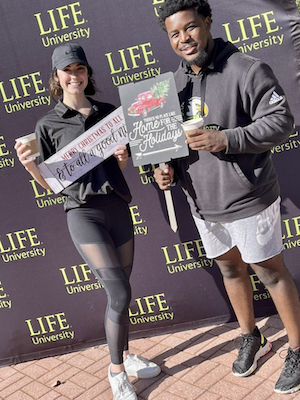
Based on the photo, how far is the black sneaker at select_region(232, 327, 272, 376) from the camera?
3088 mm

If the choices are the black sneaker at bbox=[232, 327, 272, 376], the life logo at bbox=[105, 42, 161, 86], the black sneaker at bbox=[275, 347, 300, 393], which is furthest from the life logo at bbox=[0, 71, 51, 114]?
the black sneaker at bbox=[275, 347, 300, 393]

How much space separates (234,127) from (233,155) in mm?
153

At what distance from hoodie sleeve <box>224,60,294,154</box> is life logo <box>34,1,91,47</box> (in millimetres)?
1464

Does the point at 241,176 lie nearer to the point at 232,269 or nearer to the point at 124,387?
the point at 232,269

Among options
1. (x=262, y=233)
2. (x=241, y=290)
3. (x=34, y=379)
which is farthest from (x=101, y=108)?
(x=34, y=379)

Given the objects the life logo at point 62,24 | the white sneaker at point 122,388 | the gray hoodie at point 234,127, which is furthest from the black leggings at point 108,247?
the life logo at point 62,24

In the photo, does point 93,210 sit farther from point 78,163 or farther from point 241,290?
point 241,290

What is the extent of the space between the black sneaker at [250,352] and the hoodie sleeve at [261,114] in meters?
1.36

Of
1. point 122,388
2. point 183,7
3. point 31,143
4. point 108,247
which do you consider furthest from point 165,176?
point 122,388

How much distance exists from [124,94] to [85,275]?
67.6 inches

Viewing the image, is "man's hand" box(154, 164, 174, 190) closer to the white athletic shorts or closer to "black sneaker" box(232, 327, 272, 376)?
the white athletic shorts

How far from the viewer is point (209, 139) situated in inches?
98.7

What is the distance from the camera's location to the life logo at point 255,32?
3.30 m

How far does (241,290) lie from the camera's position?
10.2ft
